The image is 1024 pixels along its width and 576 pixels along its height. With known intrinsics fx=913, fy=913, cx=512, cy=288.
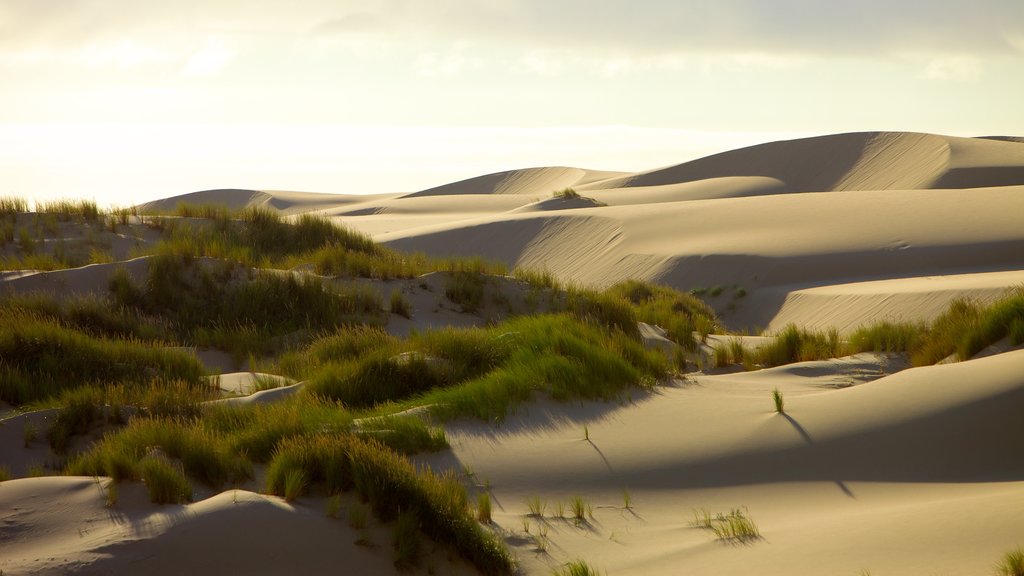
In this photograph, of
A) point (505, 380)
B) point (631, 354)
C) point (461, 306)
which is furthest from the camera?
point (461, 306)

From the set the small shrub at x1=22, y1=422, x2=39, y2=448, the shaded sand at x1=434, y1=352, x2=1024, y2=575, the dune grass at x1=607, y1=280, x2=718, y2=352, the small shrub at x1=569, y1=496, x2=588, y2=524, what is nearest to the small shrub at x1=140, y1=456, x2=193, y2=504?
the shaded sand at x1=434, y1=352, x2=1024, y2=575

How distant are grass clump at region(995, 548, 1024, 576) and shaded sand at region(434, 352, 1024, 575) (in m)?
0.09

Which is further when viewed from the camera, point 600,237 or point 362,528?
point 600,237

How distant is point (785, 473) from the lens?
5891 mm

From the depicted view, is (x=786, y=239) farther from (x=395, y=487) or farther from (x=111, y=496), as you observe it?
(x=111, y=496)

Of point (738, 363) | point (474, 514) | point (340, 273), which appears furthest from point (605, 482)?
point (340, 273)

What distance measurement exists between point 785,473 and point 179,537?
3700mm

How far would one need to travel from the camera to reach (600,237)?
24.5 metres

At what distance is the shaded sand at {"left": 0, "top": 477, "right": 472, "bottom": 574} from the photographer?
4.07m

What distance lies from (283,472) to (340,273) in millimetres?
8150

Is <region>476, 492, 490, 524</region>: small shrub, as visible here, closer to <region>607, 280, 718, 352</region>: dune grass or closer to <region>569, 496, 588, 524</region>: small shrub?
<region>569, 496, 588, 524</region>: small shrub

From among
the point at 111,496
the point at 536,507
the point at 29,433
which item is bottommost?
the point at 536,507

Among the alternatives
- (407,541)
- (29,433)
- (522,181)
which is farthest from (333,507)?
(522,181)

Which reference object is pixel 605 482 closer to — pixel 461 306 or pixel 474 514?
pixel 474 514
